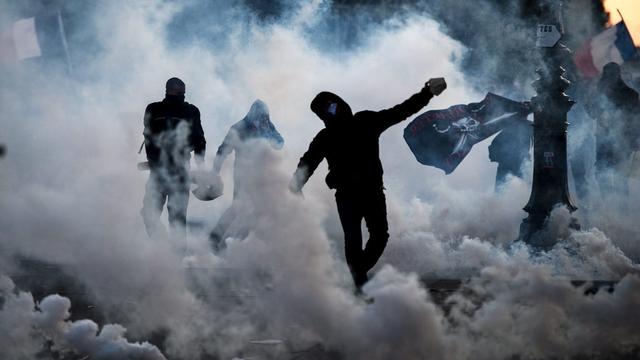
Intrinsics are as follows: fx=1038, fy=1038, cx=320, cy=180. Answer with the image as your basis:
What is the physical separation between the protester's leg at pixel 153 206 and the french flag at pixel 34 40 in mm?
6215

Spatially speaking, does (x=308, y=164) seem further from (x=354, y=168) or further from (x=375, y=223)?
(x=375, y=223)

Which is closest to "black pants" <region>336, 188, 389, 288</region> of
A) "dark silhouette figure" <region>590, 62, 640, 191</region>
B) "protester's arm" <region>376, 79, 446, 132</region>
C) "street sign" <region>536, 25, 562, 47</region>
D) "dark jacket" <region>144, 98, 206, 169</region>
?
"protester's arm" <region>376, 79, 446, 132</region>

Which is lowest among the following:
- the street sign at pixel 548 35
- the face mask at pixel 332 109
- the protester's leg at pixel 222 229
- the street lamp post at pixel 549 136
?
the face mask at pixel 332 109

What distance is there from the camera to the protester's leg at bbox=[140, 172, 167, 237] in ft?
27.8

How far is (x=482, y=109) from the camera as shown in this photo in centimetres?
1214

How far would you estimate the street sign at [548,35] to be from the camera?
421 inches

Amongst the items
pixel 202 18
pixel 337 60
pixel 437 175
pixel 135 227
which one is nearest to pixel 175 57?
pixel 202 18

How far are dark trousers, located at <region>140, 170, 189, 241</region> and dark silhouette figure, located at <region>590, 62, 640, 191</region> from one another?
23.4 ft

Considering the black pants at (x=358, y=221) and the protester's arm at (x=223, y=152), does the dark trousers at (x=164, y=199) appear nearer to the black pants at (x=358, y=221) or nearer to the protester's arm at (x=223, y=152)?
the protester's arm at (x=223, y=152)

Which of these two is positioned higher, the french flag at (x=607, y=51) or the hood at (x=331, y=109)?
the french flag at (x=607, y=51)

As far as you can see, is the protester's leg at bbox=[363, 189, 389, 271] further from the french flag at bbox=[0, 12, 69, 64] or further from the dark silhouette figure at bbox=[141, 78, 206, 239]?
the french flag at bbox=[0, 12, 69, 64]

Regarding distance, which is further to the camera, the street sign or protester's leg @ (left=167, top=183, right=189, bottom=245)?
the street sign

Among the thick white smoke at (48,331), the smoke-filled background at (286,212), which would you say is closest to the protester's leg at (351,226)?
the smoke-filled background at (286,212)

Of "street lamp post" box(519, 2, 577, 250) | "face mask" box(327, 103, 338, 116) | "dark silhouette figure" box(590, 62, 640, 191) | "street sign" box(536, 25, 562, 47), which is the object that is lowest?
"face mask" box(327, 103, 338, 116)
